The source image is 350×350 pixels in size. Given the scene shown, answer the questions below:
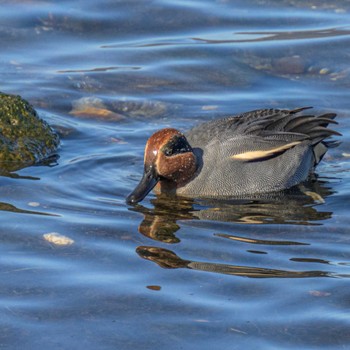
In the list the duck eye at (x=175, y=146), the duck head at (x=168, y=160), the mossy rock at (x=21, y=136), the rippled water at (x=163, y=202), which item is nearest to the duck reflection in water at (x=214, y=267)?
the rippled water at (x=163, y=202)

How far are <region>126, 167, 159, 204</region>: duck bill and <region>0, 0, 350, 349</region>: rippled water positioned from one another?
0.23 feet

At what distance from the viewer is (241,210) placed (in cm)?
732

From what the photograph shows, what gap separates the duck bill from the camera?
7305mm

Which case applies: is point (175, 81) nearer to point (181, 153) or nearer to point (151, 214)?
point (181, 153)

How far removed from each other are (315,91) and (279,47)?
4.82 ft

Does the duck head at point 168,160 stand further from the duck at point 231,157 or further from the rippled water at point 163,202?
the rippled water at point 163,202

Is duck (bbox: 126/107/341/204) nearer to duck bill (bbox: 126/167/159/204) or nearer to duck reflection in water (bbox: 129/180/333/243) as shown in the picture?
duck bill (bbox: 126/167/159/204)

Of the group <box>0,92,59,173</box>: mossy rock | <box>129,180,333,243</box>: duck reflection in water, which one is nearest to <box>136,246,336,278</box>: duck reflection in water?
<box>129,180,333,243</box>: duck reflection in water

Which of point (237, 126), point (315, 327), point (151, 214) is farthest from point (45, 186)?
point (315, 327)

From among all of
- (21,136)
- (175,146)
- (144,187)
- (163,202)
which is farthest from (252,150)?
(21,136)

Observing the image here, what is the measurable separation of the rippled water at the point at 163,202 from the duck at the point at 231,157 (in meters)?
0.19

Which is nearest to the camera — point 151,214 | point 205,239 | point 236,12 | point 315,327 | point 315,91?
point 315,327

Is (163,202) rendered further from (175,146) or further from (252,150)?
(252,150)

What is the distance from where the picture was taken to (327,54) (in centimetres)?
1123
